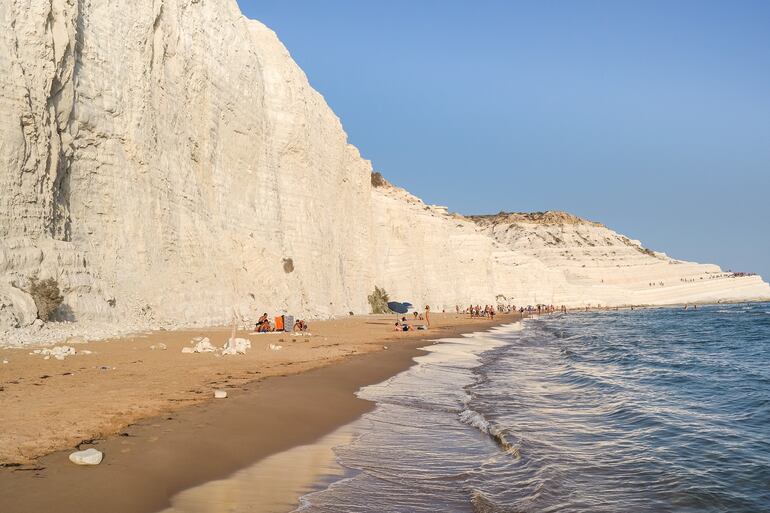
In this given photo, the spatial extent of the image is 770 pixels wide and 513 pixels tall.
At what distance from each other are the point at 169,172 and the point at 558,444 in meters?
23.9

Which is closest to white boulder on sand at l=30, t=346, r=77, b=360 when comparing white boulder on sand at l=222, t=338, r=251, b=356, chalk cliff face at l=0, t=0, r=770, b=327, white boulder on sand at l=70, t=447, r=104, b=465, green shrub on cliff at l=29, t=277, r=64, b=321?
white boulder on sand at l=222, t=338, r=251, b=356

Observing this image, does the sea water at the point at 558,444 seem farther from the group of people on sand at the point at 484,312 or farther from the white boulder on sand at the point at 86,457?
the group of people on sand at the point at 484,312

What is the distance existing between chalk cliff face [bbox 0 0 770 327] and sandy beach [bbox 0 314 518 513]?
674 cm

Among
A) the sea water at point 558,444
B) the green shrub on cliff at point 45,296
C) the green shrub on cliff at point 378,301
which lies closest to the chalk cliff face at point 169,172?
the green shrub on cliff at point 45,296

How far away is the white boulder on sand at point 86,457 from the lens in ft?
19.2

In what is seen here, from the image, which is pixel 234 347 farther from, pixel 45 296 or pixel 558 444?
pixel 558 444

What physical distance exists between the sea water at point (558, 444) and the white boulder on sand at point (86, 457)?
6.80 feet

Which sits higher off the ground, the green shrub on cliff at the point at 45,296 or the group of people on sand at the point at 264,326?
the green shrub on cliff at the point at 45,296

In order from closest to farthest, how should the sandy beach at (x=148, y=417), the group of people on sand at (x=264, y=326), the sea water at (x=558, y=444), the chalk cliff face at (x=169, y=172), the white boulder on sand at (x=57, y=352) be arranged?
the sandy beach at (x=148, y=417) < the sea water at (x=558, y=444) < the white boulder on sand at (x=57, y=352) < the chalk cliff face at (x=169, y=172) < the group of people on sand at (x=264, y=326)

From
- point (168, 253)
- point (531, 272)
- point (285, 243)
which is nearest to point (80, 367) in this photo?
point (168, 253)

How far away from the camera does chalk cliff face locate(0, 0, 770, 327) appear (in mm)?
20281

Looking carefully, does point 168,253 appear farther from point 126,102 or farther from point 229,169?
point 229,169

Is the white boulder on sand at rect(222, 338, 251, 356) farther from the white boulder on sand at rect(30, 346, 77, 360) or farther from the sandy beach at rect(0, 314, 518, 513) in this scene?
the white boulder on sand at rect(30, 346, 77, 360)

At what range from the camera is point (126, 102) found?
2581cm
